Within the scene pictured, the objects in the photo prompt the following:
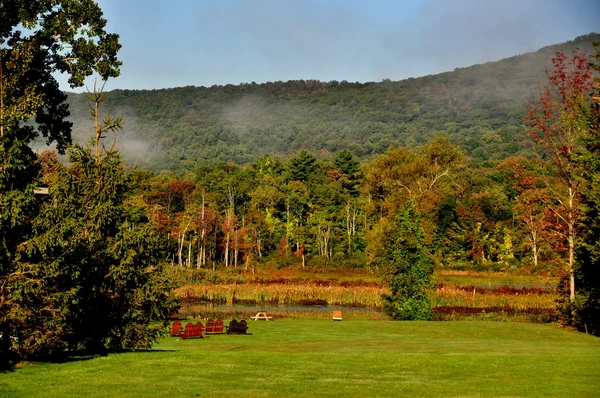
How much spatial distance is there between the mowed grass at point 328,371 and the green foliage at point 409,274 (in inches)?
469

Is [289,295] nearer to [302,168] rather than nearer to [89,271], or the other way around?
[89,271]

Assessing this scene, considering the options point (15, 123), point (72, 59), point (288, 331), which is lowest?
point (288, 331)

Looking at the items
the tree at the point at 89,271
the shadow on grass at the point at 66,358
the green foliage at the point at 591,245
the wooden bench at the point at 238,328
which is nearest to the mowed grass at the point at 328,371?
the shadow on grass at the point at 66,358

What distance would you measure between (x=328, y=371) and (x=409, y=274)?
69.3 ft

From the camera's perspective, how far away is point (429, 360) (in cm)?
1809

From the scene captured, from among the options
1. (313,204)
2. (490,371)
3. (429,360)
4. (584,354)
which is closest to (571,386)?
(490,371)

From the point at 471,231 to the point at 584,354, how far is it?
75.8 m

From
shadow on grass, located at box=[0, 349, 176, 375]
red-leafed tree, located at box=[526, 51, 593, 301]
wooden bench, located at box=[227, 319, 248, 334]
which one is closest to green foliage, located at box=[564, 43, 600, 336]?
red-leafed tree, located at box=[526, 51, 593, 301]

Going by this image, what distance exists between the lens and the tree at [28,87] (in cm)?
1670

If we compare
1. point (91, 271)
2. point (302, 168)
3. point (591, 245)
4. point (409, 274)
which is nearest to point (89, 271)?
point (91, 271)

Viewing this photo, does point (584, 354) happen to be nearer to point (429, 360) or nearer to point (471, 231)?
point (429, 360)

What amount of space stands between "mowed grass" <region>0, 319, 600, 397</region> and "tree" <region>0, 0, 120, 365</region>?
3120mm

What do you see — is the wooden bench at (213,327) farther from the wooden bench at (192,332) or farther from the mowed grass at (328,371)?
the mowed grass at (328,371)

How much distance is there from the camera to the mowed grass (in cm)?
1371
